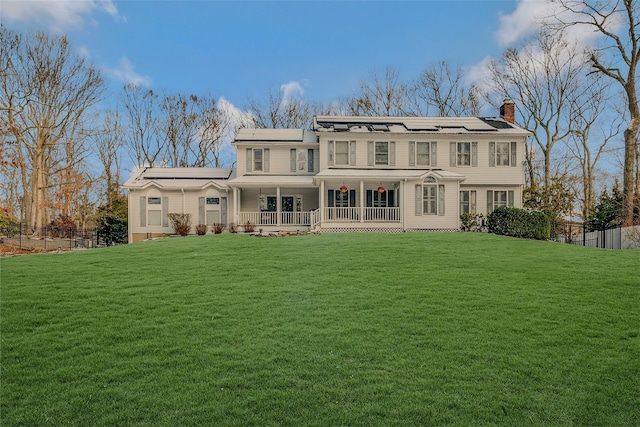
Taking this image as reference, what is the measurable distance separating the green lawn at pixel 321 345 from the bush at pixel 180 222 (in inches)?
409

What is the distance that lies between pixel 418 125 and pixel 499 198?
19.7 ft

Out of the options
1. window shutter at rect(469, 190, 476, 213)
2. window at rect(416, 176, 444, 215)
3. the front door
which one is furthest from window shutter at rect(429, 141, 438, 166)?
the front door

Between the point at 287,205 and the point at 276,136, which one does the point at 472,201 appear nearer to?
the point at 287,205

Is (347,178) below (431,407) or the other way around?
the other way around

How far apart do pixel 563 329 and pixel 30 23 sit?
110 ft

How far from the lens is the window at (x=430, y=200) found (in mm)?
20969

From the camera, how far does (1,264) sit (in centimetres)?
1166

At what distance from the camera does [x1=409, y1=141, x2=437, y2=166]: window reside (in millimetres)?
22844

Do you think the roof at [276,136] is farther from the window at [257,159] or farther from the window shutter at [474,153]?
the window shutter at [474,153]

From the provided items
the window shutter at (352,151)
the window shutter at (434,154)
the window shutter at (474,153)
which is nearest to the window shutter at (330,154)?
the window shutter at (352,151)

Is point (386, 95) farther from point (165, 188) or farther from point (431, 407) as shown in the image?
point (431, 407)

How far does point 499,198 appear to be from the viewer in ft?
74.9

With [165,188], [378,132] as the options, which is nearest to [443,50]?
[378,132]

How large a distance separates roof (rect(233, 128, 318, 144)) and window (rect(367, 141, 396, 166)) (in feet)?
10.3
